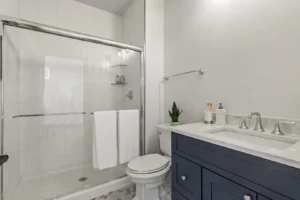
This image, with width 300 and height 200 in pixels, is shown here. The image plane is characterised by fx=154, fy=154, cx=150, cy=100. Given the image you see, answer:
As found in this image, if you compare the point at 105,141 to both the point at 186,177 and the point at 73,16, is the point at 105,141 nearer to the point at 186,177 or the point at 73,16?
the point at 186,177

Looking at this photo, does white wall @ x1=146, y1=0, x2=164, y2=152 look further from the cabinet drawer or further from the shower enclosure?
the cabinet drawer

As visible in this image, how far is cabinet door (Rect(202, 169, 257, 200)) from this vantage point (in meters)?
0.78

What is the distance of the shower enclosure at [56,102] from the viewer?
1603 millimetres

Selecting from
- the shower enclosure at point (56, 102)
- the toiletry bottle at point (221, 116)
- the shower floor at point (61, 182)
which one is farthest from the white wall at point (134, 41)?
the toiletry bottle at point (221, 116)

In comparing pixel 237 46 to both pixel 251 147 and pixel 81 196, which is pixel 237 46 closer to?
pixel 251 147

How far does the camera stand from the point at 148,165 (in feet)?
4.85

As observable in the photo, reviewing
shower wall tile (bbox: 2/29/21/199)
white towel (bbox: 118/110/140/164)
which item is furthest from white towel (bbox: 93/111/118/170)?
shower wall tile (bbox: 2/29/21/199)

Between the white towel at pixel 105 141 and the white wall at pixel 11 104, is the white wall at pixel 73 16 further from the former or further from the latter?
the white towel at pixel 105 141

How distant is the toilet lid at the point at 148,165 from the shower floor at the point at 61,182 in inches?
17.1

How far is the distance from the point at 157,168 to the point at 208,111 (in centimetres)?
73

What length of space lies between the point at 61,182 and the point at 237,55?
230 centimetres

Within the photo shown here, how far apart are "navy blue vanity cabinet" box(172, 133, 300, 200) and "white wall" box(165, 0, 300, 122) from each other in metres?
0.61

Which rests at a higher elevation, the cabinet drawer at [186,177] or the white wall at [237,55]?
the white wall at [237,55]

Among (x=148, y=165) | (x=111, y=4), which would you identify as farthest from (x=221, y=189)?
(x=111, y=4)
